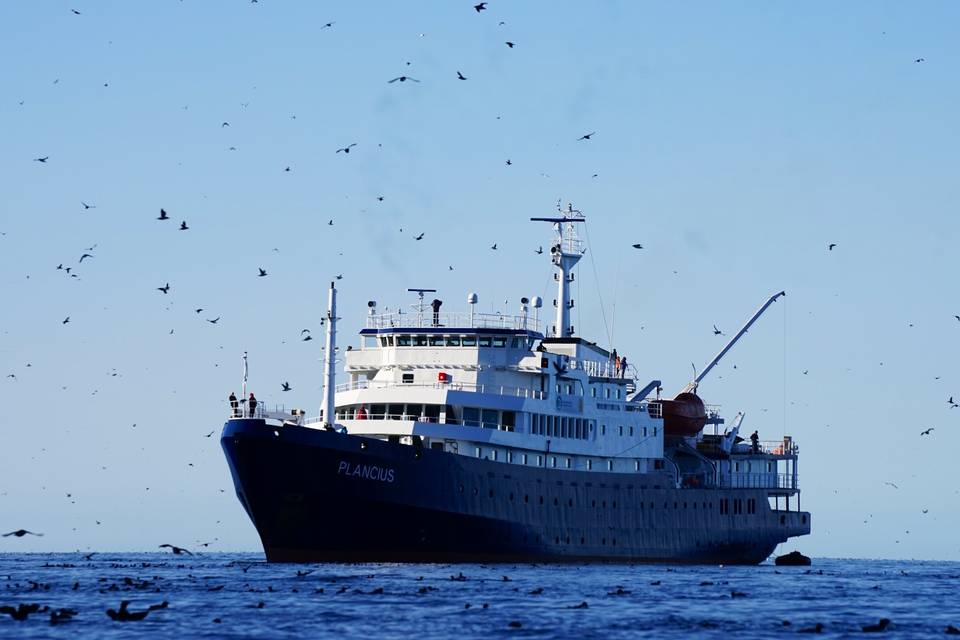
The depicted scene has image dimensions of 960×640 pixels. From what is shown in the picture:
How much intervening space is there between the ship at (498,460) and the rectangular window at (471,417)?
0.27 ft

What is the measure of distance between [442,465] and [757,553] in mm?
28511

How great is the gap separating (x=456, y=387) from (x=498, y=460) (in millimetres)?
3435

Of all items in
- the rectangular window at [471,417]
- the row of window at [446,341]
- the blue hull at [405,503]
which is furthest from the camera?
the row of window at [446,341]

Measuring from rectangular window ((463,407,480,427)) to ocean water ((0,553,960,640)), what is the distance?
231 inches

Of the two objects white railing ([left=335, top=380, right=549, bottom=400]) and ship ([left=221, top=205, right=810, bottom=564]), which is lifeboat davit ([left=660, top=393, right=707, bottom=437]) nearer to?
ship ([left=221, top=205, right=810, bottom=564])

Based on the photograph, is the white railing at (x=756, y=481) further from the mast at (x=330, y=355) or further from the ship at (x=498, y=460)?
the mast at (x=330, y=355)

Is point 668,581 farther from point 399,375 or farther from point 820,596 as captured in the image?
point 399,375

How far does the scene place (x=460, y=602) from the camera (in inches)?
1912

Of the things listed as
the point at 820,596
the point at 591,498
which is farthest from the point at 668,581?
the point at 591,498

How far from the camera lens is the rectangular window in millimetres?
67125

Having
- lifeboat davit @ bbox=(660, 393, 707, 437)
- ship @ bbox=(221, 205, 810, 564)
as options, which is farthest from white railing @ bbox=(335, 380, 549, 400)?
lifeboat davit @ bbox=(660, 393, 707, 437)

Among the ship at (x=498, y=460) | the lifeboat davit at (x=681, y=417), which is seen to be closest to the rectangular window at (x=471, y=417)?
the ship at (x=498, y=460)

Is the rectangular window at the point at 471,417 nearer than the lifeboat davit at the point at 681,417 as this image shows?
Yes

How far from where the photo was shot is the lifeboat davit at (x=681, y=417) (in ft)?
273
